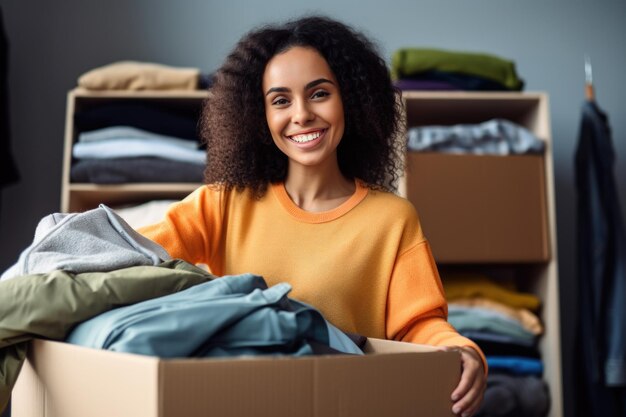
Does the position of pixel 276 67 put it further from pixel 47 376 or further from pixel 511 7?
pixel 511 7

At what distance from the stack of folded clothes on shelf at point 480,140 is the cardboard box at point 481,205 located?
28 millimetres

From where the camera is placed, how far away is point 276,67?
4.20ft

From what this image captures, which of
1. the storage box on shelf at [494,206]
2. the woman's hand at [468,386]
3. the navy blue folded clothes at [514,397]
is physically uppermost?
the woman's hand at [468,386]

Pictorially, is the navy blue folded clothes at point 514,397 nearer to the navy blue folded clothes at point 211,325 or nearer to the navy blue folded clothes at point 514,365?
the navy blue folded clothes at point 514,365

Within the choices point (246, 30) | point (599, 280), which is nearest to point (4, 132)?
point (246, 30)

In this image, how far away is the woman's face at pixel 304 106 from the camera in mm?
1252

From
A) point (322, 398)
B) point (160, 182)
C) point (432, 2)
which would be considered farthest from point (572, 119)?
point (322, 398)

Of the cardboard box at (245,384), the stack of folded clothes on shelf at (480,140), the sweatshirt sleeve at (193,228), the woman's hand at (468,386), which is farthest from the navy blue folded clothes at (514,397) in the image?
the cardboard box at (245,384)

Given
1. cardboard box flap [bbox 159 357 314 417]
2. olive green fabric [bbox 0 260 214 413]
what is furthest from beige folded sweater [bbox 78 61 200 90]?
cardboard box flap [bbox 159 357 314 417]

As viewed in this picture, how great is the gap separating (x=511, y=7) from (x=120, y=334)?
231 cm

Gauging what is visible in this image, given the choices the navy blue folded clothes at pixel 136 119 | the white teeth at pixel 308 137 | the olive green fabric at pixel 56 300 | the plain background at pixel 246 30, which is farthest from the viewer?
the plain background at pixel 246 30

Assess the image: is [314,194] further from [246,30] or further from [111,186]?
[246,30]

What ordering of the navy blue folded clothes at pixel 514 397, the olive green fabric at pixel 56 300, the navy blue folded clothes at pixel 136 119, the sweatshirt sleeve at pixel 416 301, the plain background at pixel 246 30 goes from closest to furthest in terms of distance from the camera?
the olive green fabric at pixel 56 300 → the sweatshirt sleeve at pixel 416 301 → the navy blue folded clothes at pixel 514 397 → the navy blue folded clothes at pixel 136 119 → the plain background at pixel 246 30

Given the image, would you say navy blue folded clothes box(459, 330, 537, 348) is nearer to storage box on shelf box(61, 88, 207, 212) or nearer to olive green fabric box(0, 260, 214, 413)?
storage box on shelf box(61, 88, 207, 212)
